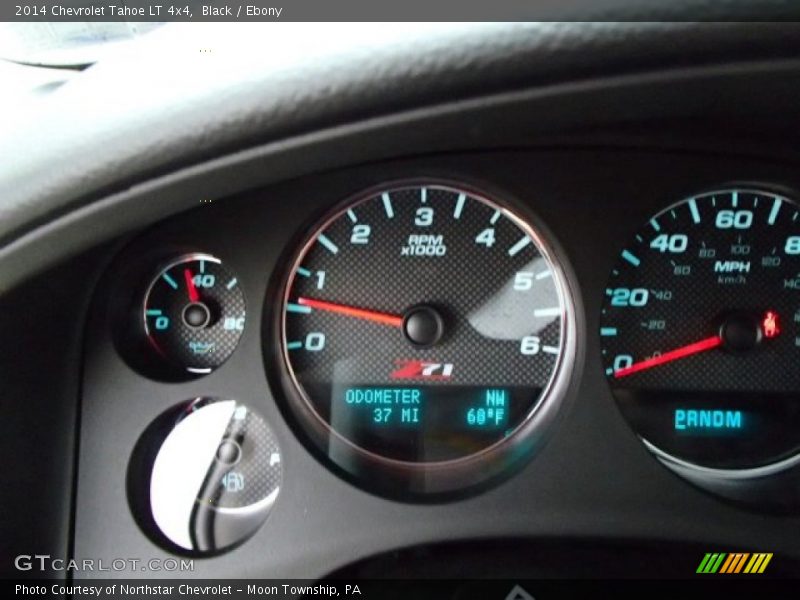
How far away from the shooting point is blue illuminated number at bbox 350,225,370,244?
2084 millimetres

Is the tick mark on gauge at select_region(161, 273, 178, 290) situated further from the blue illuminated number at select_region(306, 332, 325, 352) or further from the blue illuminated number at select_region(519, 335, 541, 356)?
the blue illuminated number at select_region(519, 335, 541, 356)

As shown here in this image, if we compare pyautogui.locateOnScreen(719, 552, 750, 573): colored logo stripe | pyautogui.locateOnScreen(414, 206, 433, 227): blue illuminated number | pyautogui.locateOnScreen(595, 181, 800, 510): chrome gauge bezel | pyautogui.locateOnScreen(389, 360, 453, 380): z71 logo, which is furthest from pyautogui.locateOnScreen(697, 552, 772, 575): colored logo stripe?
pyautogui.locateOnScreen(414, 206, 433, 227): blue illuminated number

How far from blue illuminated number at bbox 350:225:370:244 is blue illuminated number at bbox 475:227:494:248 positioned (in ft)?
0.75

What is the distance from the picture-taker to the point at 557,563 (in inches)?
79.3

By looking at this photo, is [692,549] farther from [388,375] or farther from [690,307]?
[388,375]

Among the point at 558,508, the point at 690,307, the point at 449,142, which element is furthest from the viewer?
the point at 690,307

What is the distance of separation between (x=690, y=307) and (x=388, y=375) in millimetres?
648

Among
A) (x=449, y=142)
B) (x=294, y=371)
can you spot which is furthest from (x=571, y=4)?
(x=294, y=371)

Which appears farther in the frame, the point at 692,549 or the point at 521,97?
the point at 692,549

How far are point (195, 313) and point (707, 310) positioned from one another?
107 cm

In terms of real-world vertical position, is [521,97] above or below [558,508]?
above

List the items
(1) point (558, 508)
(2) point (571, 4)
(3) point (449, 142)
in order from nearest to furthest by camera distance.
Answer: (2) point (571, 4) → (3) point (449, 142) → (1) point (558, 508)

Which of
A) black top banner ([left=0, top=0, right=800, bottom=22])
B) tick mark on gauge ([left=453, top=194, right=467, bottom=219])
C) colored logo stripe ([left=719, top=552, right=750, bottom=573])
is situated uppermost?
black top banner ([left=0, top=0, right=800, bottom=22])

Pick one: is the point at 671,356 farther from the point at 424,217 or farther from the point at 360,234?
the point at 360,234
